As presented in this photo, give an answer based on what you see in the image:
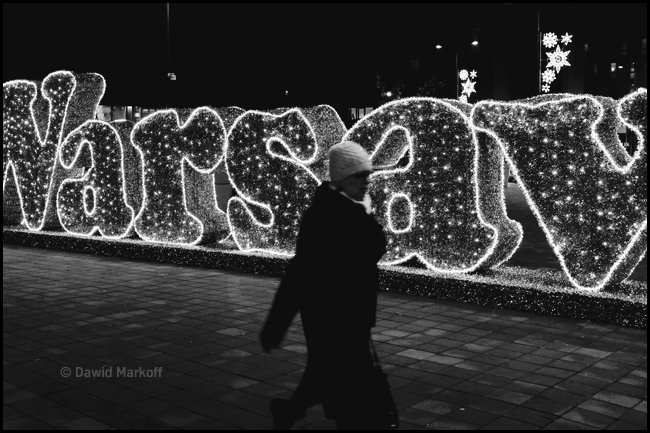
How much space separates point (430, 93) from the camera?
38.9m

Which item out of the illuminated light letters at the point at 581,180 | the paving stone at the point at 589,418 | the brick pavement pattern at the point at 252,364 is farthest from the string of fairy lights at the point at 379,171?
the paving stone at the point at 589,418

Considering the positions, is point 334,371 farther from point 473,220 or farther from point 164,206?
point 164,206

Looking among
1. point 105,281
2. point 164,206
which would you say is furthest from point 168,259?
point 105,281

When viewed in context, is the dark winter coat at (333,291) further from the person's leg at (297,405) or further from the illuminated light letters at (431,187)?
the illuminated light letters at (431,187)

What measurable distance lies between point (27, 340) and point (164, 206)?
427 cm

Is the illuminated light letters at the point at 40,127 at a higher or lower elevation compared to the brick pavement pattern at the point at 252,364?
higher

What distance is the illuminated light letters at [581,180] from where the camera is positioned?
659cm

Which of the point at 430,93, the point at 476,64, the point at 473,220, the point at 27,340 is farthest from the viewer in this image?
the point at 476,64

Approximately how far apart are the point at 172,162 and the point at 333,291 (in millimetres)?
6973

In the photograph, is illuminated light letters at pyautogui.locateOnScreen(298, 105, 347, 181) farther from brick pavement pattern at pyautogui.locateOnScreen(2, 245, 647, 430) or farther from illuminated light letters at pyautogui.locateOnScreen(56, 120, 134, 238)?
illuminated light letters at pyautogui.locateOnScreen(56, 120, 134, 238)

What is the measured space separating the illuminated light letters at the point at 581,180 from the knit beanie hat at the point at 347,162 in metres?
3.85

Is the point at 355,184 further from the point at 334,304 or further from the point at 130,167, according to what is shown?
the point at 130,167

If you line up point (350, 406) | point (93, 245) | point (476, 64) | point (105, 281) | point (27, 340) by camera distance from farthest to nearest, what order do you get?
point (476, 64), point (93, 245), point (105, 281), point (27, 340), point (350, 406)

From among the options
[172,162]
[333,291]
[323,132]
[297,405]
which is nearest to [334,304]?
[333,291]
